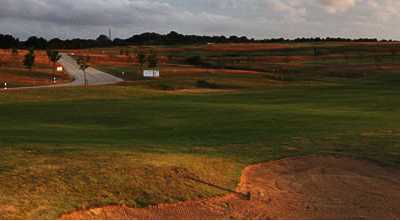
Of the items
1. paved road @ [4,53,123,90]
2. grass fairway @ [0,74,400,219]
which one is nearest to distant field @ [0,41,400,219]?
grass fairway @ [0,74,400,219]

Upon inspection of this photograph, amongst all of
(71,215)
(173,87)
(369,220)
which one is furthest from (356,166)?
(173,87)

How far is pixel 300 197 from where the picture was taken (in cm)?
1334

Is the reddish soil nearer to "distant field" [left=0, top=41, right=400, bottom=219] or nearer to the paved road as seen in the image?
"distant field" [left=0, top=41, right=400, bottom=219]

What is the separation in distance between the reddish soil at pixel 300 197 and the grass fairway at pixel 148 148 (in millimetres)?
408

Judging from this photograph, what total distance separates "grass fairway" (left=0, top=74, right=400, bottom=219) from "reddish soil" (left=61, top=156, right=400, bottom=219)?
41cm

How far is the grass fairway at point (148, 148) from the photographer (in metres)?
12.0

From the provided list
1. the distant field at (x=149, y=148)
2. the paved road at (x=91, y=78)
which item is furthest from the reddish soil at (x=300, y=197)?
the paved road at (x=91, y=78)

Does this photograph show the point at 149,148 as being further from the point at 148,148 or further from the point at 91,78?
the point at 91,78

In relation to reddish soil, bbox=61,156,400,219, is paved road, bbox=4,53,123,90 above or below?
below

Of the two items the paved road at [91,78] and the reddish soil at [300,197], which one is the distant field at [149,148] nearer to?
the reddish soil at [300,197]

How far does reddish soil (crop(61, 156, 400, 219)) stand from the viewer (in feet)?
37.9

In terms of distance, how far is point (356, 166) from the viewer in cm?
1700

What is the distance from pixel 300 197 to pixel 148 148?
6440mm

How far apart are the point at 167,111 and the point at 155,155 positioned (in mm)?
19204
